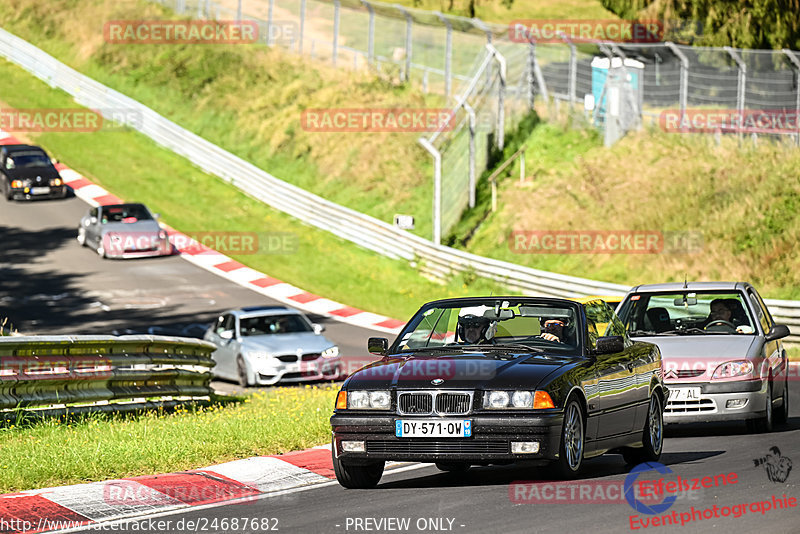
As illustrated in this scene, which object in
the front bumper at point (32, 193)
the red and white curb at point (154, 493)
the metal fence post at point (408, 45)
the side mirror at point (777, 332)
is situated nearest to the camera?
the red and white curb at point (154, 493)

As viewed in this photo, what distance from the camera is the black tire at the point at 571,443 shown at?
359 inches

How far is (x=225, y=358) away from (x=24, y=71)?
32.6 meters

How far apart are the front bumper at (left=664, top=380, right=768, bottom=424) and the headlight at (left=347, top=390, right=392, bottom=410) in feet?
15.2

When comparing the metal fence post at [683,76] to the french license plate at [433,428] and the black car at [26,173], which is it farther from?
the french license plate at [433,428]

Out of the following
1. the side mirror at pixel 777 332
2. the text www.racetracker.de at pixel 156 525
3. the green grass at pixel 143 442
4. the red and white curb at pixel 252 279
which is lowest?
the red and white curb at pixel 252 279

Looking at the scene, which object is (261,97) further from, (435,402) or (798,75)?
(435,402)

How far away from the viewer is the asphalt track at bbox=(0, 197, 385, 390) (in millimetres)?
27547

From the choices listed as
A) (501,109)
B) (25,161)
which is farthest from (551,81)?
(25,161)

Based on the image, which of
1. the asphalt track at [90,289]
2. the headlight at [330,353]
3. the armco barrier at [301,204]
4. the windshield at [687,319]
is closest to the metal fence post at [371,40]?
the armco barrier at [301,204]

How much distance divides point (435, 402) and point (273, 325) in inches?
529

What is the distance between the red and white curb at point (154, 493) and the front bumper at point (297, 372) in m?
9.90

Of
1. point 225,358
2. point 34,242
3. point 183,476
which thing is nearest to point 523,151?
point 34,242

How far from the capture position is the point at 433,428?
29.6ft

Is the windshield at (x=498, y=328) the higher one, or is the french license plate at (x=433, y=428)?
the windshield at (x=498, y=328)
